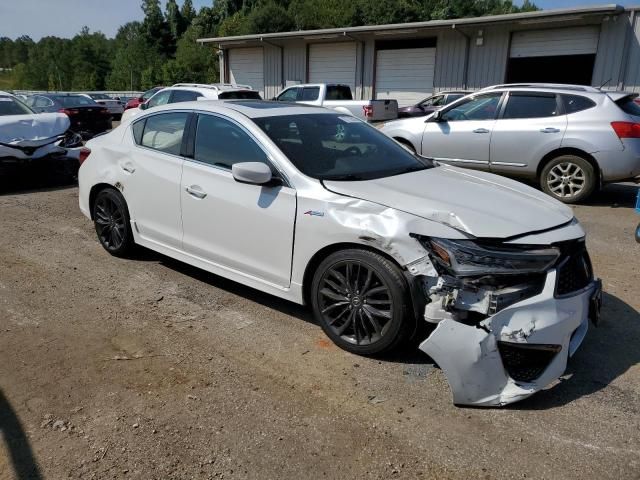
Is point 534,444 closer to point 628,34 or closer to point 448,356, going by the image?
point 448,356

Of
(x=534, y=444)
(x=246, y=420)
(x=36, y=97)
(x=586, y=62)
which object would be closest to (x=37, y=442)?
(x=246, y=420)

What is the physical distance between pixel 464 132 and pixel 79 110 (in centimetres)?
1320

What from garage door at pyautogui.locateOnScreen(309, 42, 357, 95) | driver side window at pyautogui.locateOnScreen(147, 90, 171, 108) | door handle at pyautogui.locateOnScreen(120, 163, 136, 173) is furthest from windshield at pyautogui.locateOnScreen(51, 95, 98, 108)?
door handle at pyautogui.locateOnScreen(120, 163, 136, 173)

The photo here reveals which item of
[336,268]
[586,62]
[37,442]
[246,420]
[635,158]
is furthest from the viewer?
[586,62]

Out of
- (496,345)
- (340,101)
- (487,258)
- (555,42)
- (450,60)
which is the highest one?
(555,42)

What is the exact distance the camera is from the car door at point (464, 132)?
8.83 meters

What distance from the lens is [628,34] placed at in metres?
18.4

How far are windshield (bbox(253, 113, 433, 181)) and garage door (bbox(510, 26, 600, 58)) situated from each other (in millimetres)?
18057

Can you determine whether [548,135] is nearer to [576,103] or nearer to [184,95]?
[576,103]

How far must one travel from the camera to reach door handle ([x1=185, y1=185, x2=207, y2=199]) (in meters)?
4.28

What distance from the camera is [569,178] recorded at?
8.17m

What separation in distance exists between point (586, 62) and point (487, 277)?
68.9 feet

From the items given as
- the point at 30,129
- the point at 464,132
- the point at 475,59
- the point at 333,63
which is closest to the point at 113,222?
the point at 30,129

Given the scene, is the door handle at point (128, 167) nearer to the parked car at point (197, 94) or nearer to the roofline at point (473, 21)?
the parked car at point (197, 94)
